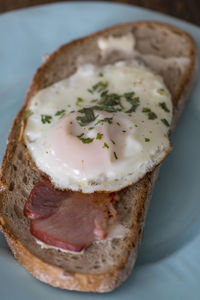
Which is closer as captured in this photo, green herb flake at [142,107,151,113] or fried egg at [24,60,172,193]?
fried egg at [24,60,172,193]

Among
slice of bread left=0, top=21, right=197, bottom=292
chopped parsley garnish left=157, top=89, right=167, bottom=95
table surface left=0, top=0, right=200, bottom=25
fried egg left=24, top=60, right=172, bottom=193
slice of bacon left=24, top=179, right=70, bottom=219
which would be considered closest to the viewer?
slice of bread left=0, top=21, right=197, bottom=292

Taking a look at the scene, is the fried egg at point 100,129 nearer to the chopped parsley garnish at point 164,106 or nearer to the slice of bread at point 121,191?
the chopped parsley garnish at point 164,106

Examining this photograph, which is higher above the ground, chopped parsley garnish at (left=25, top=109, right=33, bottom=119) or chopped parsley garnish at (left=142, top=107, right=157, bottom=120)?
chopped parsley garnish at (left=25, top=109, right=33, bottom=119)

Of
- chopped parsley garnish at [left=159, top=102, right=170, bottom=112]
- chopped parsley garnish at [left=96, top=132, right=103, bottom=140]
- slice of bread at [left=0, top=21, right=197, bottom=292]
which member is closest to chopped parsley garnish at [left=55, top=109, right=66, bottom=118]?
slice of bread at [left=0, top=21, right=197, bottom=292]

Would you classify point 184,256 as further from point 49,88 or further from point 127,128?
point 49,88

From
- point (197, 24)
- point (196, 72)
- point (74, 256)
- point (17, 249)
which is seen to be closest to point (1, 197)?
point (17, 249)

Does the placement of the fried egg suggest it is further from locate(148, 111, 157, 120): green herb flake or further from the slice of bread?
the slice of bread

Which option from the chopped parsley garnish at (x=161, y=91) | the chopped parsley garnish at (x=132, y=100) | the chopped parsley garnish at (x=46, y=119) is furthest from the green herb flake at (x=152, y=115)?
the chopped parsley garnish at (x=46, y=119)
